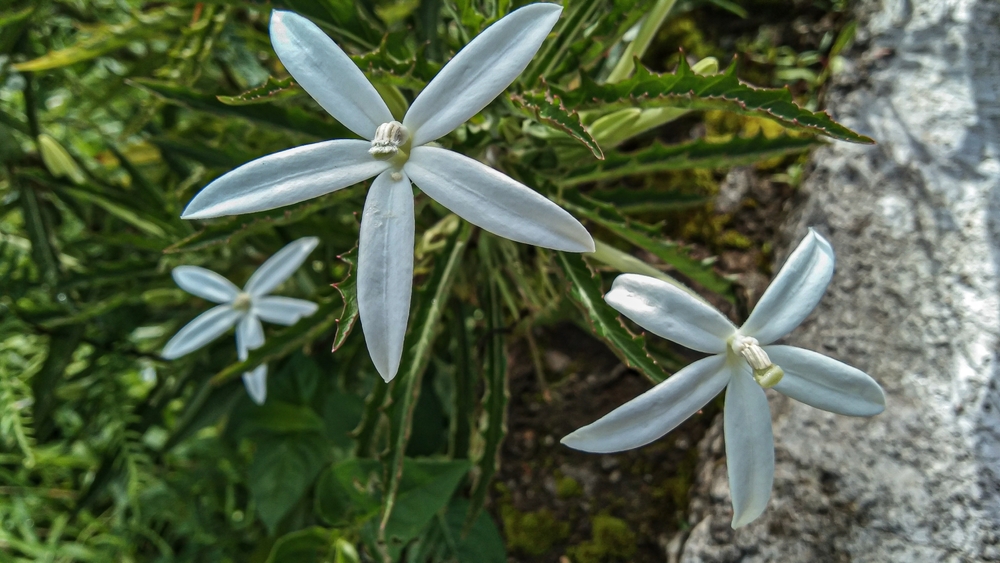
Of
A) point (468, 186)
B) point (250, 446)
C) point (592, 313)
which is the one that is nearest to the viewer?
point (468, 186)

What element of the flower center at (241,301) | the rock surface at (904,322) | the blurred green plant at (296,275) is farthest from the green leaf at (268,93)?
the rock surface at (904,322)

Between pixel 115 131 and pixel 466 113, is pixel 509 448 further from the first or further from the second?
pixel 115 131

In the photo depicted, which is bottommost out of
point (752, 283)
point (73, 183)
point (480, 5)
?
point (752, 283)

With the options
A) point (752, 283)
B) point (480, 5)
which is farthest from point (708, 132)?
point (480, 5)

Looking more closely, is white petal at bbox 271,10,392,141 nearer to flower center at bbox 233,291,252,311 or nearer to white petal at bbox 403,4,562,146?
white petal at bbox 403,4,562,146

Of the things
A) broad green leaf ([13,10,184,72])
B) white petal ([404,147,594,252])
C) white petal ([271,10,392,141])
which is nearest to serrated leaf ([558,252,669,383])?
white petal ([404,147,594,252])

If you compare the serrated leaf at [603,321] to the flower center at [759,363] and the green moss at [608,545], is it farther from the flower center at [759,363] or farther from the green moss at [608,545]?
the green moss at [608,545]
